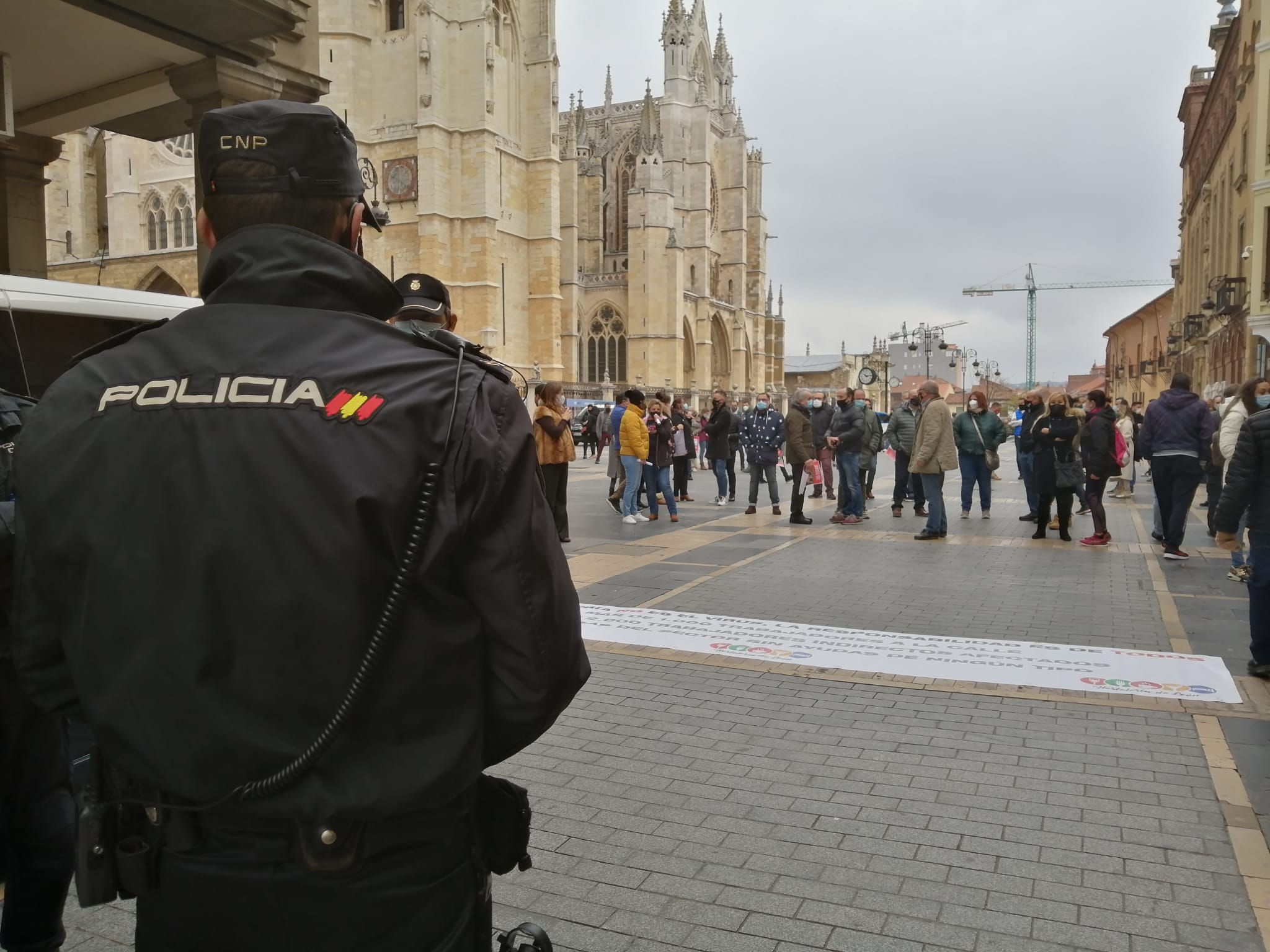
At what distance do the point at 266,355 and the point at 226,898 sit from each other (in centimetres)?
84

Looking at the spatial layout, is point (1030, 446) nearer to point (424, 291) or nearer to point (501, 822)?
point (424, 291)

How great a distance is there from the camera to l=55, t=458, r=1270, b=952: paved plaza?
3.01 metres

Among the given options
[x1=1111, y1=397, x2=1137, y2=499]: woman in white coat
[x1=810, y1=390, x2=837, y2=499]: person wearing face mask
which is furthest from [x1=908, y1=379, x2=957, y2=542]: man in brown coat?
[x1=1111, y1=397, x2=1137, y2=499]: woman in white coat

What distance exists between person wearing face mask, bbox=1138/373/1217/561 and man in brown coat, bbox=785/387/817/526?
4532mm

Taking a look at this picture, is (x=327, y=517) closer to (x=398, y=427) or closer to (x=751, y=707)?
(x=398, y=427)

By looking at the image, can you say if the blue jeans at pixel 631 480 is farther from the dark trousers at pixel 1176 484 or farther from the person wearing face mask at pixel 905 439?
the dark trousers at pixel 1176 484

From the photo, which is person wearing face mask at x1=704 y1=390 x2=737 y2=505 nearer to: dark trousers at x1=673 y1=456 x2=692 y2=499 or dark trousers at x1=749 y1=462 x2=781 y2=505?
dark trousers at x1=673 y1=456 x2=692 y2=499

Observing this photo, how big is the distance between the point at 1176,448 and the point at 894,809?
800 cm

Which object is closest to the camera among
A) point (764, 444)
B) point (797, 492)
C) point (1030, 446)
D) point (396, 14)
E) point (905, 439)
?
point (1030, 446)

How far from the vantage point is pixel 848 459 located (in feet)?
45.5

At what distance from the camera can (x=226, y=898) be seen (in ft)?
4.88

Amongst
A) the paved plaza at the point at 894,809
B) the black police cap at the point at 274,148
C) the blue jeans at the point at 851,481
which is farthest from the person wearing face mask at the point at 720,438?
the black police cap at the point at 274,148

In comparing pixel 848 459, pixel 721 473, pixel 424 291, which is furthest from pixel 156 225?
pixel 424 291

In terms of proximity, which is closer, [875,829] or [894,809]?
[875,829]
